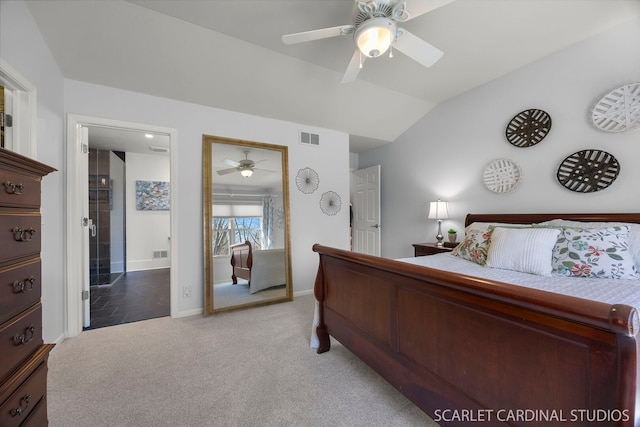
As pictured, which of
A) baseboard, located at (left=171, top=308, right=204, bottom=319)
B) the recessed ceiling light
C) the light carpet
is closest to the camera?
the light carpet

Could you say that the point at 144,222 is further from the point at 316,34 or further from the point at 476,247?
the point at 476,247

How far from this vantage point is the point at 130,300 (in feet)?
11.3

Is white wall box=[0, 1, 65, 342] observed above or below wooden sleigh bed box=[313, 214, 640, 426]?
above

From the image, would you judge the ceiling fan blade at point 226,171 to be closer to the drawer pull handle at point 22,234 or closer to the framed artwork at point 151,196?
the drawer pull handle at point 22,234

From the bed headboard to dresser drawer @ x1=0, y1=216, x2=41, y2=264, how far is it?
3.72 meters

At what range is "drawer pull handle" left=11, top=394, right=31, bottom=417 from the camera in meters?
0.90

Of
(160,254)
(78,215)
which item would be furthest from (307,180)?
(160,254)

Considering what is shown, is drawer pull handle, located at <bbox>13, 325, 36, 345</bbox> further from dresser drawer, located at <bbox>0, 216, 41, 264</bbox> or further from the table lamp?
the table lamp

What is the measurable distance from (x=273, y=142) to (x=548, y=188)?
316cm

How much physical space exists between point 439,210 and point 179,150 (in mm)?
3299

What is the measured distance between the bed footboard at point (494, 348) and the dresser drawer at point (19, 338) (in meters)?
1.54

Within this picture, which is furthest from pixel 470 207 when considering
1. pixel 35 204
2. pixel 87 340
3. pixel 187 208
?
pixel 87 340

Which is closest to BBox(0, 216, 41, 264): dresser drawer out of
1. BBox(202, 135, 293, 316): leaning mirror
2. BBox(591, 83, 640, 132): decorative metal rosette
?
BBox(202, 135, 293, 316): leaning mirror

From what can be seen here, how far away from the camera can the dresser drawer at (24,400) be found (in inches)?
34.0
